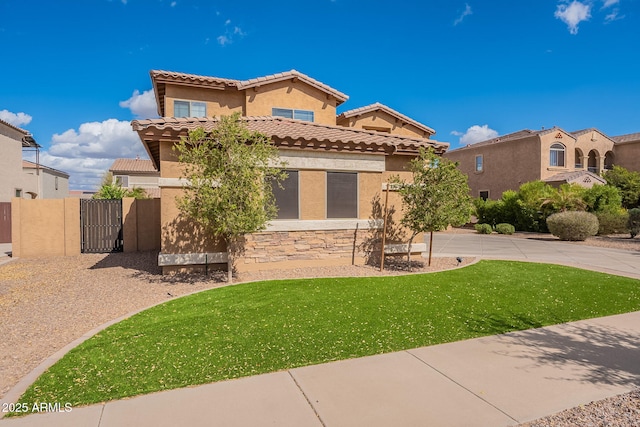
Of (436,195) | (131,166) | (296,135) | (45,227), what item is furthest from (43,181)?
(436,195)

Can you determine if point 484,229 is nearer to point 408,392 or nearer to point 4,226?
point 408,392

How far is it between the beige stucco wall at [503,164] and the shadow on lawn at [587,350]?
28407mm

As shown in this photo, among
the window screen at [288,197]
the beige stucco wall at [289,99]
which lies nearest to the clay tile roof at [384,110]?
the beige stucco wall at [289,99]

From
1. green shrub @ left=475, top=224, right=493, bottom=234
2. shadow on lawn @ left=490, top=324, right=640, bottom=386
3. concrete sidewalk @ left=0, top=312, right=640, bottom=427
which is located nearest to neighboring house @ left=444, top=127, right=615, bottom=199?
green shrub @ left=475, top=224, right=493, bottom=234

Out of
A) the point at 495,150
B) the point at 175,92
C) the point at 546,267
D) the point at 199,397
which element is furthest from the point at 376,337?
→ the point at 495,150

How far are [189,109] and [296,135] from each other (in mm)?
8993

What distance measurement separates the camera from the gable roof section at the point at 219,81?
16.7m

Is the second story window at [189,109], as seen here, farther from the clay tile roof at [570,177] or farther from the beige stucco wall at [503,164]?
the clay tile roof at [570,177]

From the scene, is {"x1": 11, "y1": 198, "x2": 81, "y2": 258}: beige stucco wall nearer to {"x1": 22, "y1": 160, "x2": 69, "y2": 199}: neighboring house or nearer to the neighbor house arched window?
{"x1": 22, "y1": 160, "x2": 69, "y2": 199}: neighboring house

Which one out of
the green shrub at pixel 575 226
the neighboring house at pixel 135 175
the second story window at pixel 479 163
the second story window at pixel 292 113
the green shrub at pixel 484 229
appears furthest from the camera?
the neighboring house at pixel 135 175

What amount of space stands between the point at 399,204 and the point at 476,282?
13.0ft

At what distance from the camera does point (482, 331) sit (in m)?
6.23

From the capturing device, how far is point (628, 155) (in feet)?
116

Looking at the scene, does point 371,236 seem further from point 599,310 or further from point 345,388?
point 345,388
